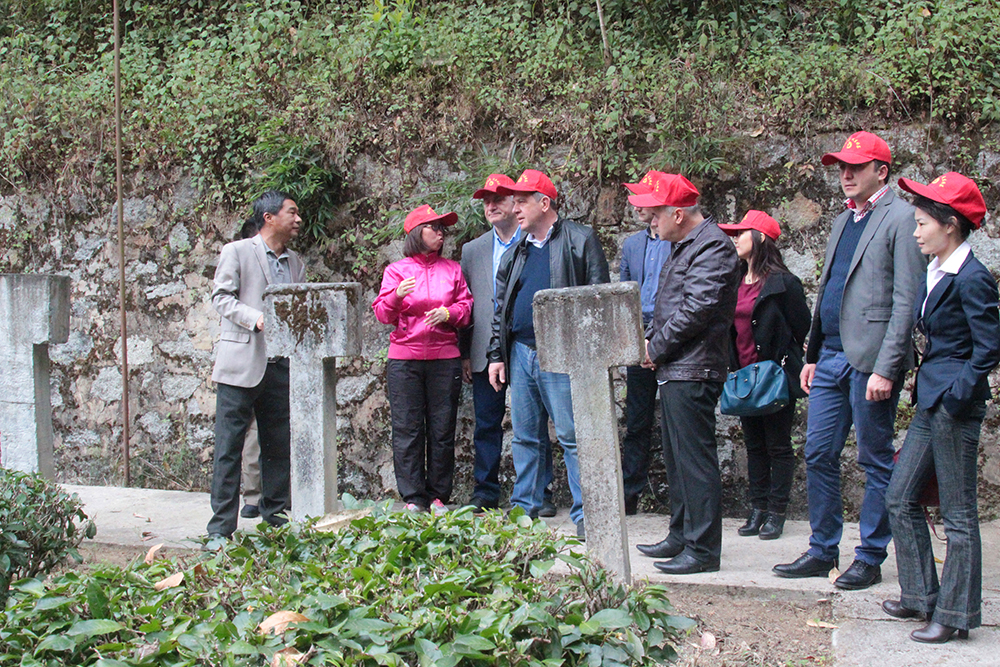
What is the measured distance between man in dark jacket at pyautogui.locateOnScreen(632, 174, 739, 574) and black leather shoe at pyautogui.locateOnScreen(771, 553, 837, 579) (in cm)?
28

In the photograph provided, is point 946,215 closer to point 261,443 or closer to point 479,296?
point 479,296

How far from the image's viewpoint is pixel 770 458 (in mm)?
4766

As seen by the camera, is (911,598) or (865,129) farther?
(865,129)

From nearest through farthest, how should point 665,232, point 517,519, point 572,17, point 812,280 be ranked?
1. point 517,519
2. point 665,232
3. point 812,280
4. point 572,17

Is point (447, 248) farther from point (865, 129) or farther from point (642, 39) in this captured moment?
point (865, 129)

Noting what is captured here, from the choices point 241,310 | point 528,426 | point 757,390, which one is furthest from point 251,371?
point 757,390

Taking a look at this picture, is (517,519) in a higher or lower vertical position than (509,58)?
lower

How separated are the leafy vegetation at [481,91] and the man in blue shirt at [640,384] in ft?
2.06

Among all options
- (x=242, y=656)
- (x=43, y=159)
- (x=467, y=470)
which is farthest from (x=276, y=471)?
(x=43, y=159)

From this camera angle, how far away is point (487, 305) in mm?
5219

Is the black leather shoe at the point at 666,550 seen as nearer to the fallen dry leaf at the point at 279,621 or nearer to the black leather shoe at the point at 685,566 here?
the black leather shoe at the point at 685,566

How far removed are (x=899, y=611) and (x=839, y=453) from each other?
736mm

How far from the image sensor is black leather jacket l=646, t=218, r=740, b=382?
396 cm

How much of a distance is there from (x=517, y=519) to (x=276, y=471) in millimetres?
2642
